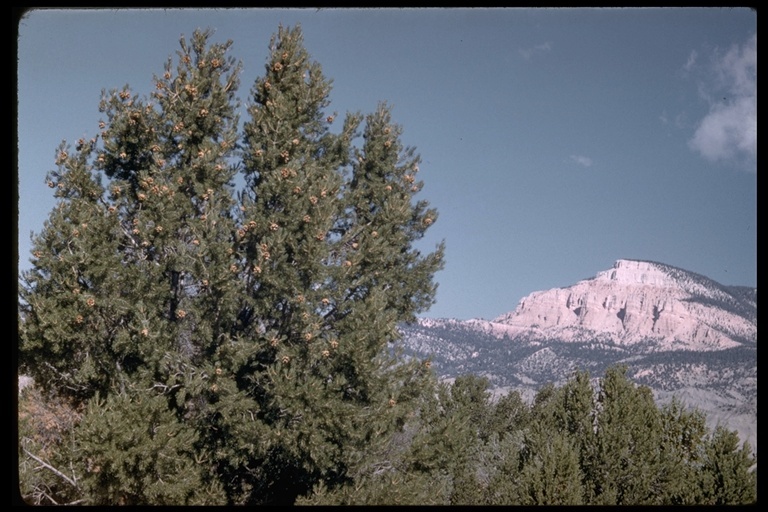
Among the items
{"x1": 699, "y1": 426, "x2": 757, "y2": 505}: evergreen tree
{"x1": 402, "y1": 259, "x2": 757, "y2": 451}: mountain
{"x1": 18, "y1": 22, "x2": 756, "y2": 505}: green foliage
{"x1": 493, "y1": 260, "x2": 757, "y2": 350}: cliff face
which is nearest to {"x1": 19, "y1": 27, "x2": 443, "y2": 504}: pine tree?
{"x1": 18, "y1": 22, "x2": 756, "y2": 505}: green foliage

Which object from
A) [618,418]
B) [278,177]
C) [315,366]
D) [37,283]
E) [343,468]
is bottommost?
[618,418]

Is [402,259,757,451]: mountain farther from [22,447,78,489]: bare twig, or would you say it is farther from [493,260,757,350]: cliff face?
[22,447,78,489]: bare twig

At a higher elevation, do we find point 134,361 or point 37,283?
point 37,283

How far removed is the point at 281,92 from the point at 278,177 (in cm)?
187

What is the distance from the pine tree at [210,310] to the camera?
7582mm

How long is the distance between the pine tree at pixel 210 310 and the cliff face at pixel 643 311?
5112 mm

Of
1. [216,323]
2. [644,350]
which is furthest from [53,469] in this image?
[644,350]

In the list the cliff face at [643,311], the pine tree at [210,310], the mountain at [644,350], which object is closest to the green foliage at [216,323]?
the pine tree at [210,310]

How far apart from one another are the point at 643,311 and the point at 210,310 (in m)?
84.9

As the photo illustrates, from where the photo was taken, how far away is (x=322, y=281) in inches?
321

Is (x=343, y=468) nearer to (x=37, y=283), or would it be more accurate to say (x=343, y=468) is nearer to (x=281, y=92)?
(x=37, y=283)

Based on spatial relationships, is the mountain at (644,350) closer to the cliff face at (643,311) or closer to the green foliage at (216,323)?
the cliff face at (643,311)
